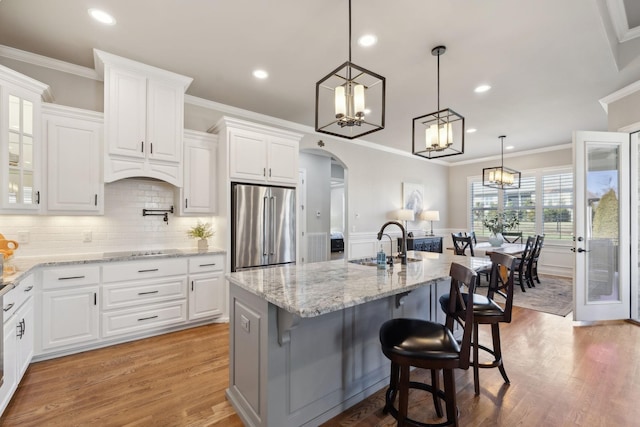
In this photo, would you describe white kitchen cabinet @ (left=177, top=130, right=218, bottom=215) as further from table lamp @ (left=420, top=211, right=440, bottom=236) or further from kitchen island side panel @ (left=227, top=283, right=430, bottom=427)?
table lamp @ (left=420, top=211, right=440, bottom=236)

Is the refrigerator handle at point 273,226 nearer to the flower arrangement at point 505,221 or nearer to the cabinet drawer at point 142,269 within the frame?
the cabinet drawer at point 142,269

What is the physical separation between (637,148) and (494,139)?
2.61 meters

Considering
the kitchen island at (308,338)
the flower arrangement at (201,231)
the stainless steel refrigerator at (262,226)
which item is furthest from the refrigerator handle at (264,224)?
the kitchen island at (308,338)

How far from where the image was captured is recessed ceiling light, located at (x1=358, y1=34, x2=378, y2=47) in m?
2.66

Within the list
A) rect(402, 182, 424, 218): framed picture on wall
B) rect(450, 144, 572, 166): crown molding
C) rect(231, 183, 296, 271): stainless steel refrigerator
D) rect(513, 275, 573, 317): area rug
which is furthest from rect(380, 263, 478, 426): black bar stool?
rect(450, 144, 572, 166): crown molding

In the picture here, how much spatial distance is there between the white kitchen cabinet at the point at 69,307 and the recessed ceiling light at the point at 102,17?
2239 mm

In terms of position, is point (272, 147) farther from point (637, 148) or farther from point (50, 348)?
point (637, 148)

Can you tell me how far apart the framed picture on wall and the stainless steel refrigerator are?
12.7 ft

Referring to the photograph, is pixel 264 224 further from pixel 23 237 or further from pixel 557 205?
pixel 557 205

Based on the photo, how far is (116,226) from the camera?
11.4 ft

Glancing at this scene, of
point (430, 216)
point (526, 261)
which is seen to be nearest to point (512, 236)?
point (526, 261)

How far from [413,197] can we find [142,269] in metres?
6.16

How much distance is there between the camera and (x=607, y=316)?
367cm

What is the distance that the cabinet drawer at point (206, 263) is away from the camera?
11.4 ft
